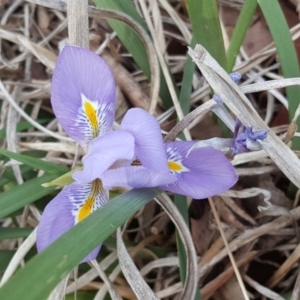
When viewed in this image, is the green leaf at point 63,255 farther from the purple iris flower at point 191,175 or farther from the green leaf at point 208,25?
the green leaf at point 208,25

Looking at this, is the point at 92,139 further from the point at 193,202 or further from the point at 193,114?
the point at 193,202

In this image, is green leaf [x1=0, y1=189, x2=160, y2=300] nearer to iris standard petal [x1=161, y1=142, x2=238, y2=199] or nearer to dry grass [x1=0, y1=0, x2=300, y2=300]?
iris standard petal [x1=161, y1=142, x2=238, y2=199]

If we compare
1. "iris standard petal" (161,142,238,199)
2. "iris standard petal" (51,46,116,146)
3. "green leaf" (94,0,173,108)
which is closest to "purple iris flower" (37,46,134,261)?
"iris standard petal" (51,46,116,146)

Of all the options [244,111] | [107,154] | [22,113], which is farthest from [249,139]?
[22,113]

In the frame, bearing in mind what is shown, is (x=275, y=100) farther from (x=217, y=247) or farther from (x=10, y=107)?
(x=10, y=107)

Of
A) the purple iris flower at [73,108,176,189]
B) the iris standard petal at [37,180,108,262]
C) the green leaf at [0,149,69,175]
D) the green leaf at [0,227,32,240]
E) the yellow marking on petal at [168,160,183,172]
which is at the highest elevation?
the purple iris flower at [73,108,176,189]
